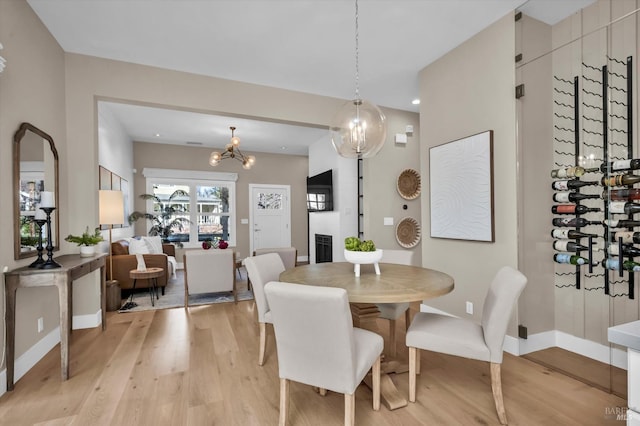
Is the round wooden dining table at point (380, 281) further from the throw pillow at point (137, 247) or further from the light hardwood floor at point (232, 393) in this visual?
the throw pillow at point (137, 247)

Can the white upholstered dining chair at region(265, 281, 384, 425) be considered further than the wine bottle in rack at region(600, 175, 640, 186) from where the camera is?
No

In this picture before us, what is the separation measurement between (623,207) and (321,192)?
4.74m

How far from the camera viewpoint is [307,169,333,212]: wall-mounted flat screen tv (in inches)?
242

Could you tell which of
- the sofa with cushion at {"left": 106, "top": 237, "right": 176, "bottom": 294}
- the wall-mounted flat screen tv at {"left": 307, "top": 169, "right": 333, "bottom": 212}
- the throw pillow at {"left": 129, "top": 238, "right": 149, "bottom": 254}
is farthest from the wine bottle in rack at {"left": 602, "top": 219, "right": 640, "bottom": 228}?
the throw pillow at {"left": 129, "top": 238, "right": 149, "bottom": 254}

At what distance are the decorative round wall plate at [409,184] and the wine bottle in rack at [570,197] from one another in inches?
91.6

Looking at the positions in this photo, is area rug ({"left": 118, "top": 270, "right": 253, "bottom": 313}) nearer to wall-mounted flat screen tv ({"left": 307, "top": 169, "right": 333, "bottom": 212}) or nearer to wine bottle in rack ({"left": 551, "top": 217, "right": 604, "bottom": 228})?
wall-mounted flat screen tv ({"left": 307, "top": 169, "right": 333, "bottom": 212})

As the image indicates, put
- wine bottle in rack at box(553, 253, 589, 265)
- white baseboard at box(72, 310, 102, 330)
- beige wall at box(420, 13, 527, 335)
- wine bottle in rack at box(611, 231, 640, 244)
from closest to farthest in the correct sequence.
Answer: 1. wine bottle in rack at box(611, 231, 640, 244)
2. wine bottle in rack at box(553, 253, 589, 265)
3. beige wall at box(420, 13, 527, 335)
4. white baseboard at box(72, 310, 102, 330)

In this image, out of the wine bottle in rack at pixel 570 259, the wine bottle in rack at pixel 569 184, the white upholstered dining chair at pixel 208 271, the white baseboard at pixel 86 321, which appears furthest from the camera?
the white upholstered dining chair at pixel 208 271

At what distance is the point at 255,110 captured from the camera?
13.1 feet

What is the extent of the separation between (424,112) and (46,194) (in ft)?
12.0

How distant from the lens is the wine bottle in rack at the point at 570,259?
7.93 feet

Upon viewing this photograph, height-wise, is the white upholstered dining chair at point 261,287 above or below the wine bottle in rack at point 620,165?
below

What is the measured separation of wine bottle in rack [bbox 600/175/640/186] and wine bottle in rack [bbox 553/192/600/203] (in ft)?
0.71

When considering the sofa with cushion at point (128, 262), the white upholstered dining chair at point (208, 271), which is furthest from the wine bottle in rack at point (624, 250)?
the sofa with cushion at point (128, 262)
